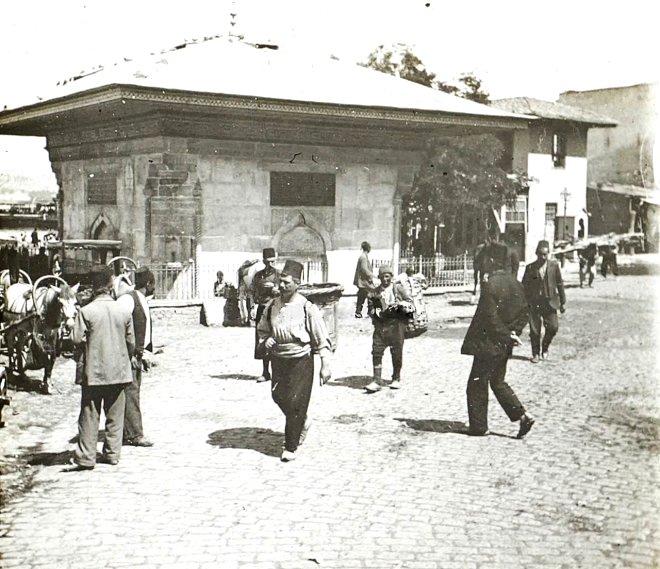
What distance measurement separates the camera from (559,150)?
3762 cm

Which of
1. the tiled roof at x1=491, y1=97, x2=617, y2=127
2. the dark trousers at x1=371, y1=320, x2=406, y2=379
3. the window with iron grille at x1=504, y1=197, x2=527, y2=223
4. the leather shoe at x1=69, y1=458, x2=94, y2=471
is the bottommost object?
the leather shoe at x1=69, y1=458, x2=94, y2=471

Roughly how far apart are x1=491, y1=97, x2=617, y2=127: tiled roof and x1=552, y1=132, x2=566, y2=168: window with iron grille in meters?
0.96

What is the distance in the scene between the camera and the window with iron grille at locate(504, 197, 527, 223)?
3581cm

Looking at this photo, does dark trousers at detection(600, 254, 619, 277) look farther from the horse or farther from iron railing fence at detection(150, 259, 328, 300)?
the horse

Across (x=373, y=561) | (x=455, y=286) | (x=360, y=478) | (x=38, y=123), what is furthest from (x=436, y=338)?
(x=38, y=123)

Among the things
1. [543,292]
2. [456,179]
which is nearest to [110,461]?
[543,292]

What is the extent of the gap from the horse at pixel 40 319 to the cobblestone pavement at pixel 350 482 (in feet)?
2.00

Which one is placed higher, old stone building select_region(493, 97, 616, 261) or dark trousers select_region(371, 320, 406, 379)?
old stone building select_region(493, 97, 616, 261)

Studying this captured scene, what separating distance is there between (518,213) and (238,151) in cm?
2015

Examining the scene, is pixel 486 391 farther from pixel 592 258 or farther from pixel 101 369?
pixel 592 258

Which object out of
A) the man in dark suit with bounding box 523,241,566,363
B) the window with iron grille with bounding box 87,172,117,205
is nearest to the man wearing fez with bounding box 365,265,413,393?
the man in dark suit with bounding box 523,241,566,363

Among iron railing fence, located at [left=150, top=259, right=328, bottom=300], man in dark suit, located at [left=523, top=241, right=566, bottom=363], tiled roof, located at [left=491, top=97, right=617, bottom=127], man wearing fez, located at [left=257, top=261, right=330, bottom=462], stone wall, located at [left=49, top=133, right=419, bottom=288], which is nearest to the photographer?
man wearing fez, located at [left=257, top=261, right=330, bottom=462]

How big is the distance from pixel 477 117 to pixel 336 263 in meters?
4.87

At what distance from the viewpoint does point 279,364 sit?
789cm
